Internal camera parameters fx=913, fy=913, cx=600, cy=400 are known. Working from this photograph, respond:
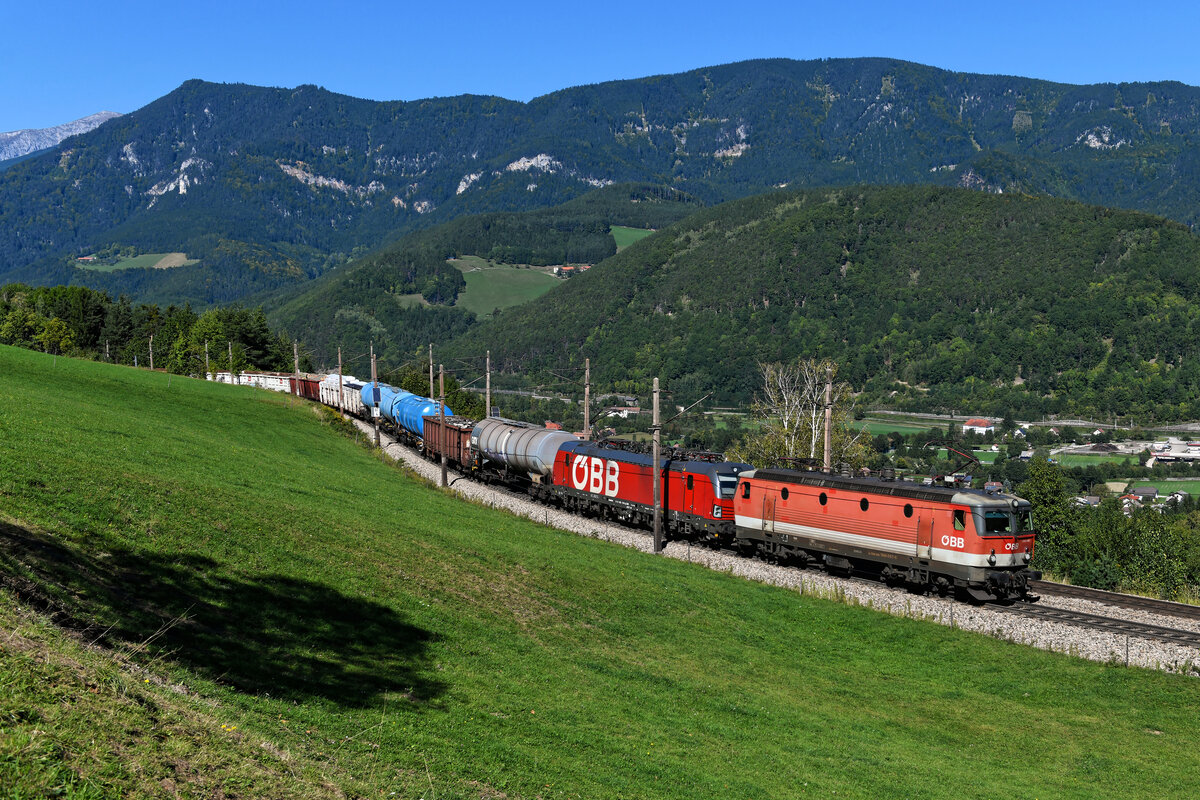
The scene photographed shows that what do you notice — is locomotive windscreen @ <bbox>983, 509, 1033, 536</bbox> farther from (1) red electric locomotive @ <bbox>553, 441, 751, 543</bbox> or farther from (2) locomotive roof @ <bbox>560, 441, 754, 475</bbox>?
(2) locomotive roof @ <bbox>560, 441, 754, 475</bbox>

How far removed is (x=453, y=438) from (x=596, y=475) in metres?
19.6

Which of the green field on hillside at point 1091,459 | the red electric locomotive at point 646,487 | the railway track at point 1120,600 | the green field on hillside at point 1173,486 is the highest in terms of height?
the red electric locomotive at point 646,487

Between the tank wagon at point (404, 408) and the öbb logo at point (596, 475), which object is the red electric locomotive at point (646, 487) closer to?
the öbb logo at point (596, 475)

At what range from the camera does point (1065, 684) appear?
2366 cm

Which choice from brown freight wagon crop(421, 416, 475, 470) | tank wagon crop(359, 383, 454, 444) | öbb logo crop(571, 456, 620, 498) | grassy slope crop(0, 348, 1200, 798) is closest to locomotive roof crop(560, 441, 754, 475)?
öbb logo crop(571, 456, 620, 498)

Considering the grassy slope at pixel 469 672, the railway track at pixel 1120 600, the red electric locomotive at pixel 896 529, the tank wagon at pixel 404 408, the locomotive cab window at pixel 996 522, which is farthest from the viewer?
the tank wagon at pixel 404 408

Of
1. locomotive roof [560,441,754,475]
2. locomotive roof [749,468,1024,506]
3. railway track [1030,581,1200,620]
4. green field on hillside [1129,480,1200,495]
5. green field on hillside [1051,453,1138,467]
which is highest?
locomotive roof [749,468,1024,506]

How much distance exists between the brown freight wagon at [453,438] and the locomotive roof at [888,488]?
28093mm

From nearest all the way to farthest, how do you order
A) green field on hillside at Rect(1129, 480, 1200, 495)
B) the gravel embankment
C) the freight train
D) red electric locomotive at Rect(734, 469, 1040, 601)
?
the gravel embankment, red electric locomotive at Rect(734, 469, 1040, 601), the freight train, green field on hillside at Rect(1129, 480, 1200, 495)

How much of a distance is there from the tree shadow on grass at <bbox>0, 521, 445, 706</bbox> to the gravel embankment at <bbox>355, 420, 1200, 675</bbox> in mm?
18476

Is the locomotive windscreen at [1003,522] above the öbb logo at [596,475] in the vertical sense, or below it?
above

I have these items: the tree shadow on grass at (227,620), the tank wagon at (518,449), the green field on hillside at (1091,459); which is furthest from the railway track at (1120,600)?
the green field on hillside at (1091,459)

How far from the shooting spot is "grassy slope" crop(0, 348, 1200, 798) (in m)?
12.1

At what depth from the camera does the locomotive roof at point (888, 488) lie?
31.1 metres
